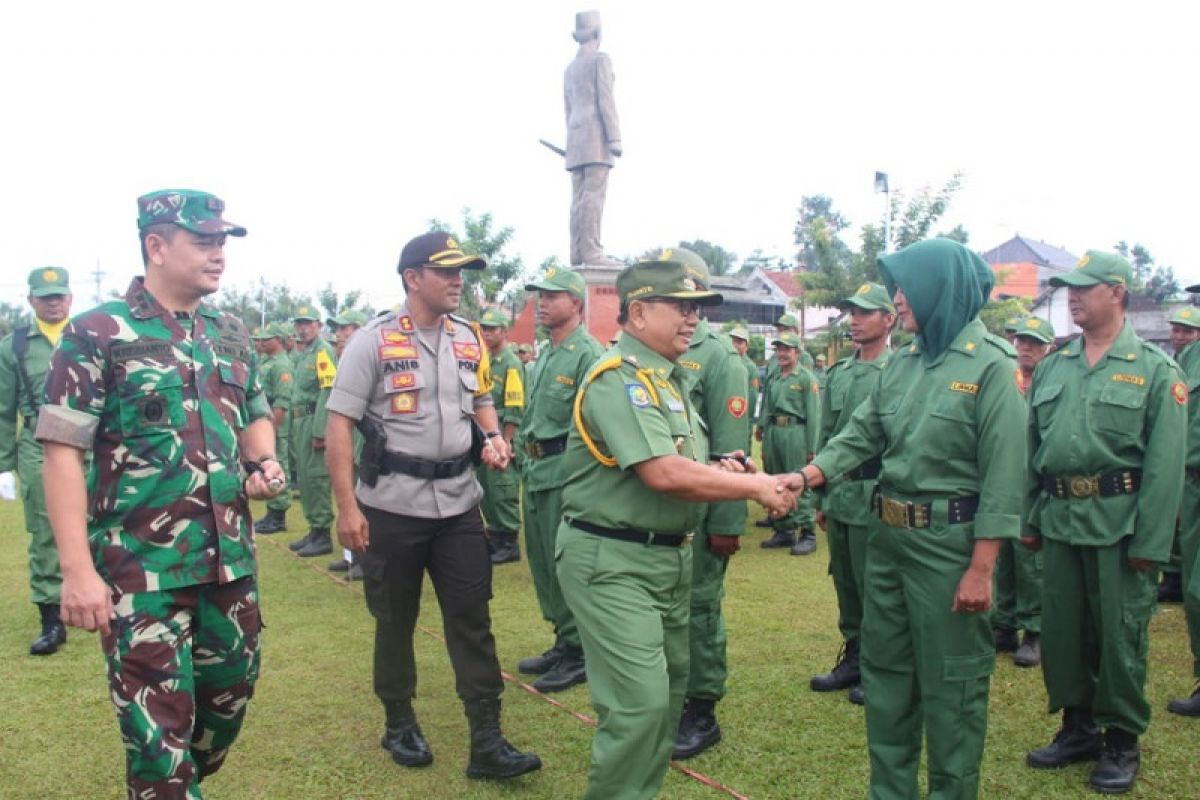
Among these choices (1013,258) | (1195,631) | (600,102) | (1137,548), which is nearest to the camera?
(1137,548)

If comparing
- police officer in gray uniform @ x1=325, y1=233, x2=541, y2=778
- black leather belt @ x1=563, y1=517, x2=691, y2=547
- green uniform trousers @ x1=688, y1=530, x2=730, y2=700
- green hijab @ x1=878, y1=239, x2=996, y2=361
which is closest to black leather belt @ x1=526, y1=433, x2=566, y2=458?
police officer in gray uniform @ x1=325, y1=233, x2=541, y2=778

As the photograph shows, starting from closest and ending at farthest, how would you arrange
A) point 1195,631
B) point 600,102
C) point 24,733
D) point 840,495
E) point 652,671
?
point 652,671 → point 24,733 → point 1195,631 → point 840,495 → point 600,102

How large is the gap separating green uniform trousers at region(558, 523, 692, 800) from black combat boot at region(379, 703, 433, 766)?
1.35m

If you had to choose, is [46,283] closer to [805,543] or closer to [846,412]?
[846,412]

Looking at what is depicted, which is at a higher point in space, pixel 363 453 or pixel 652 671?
pixel 363 453

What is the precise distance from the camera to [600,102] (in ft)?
49.5

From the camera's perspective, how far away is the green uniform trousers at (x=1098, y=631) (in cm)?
380

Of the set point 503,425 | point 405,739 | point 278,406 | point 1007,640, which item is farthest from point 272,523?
point 1007,640

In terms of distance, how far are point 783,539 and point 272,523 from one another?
5446 millimetres

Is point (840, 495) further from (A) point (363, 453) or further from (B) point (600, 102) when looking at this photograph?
(B) point (600, 102)

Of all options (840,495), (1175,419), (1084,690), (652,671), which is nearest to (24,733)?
(652,671)

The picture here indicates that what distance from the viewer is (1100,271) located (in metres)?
4.04

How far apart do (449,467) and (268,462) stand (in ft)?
2.91

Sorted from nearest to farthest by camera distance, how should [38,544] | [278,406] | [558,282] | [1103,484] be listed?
[1103,484] < [558,282] < [38,544] < [278,406]
